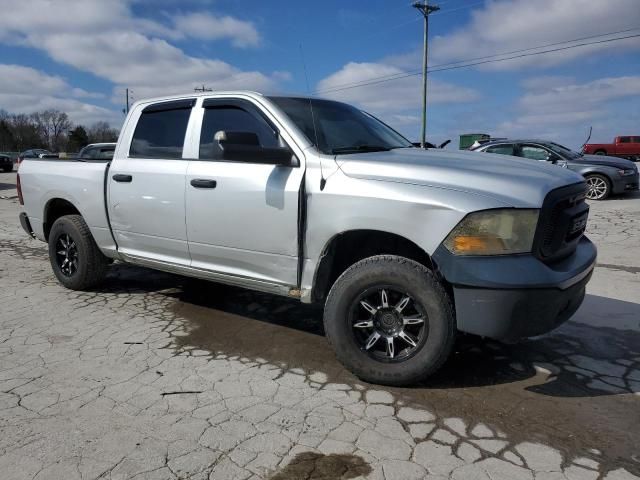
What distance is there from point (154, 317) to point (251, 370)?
4.98ft

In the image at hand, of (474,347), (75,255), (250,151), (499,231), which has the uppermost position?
(250,151)

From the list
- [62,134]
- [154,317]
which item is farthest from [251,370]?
[62,134]

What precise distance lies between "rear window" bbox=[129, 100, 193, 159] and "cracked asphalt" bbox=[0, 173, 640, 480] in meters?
1.47

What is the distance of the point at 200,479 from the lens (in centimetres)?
236

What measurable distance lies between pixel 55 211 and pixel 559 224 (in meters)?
5.03

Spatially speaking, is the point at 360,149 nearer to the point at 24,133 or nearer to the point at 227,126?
the point at 227,126

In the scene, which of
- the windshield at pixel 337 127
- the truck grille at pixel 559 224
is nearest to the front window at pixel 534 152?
the windshield at pixel 337 127

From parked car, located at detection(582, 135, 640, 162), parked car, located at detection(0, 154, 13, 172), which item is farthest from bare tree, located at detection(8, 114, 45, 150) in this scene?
parked car, located at detection(582, 135, 640, 162)

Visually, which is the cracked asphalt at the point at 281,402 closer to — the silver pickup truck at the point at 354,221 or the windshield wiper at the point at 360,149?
the silver pickup truck at the point at 354,221

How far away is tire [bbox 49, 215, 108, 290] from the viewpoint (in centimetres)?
518

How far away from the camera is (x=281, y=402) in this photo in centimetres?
307

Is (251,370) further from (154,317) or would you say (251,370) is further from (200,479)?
(154,317)

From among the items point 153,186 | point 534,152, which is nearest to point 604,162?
point 534,152

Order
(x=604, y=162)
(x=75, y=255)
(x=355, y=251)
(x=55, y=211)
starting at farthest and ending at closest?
(x=604, y=162), (x=55, y=211), (x=75, y=255), (x=355, y=251)
